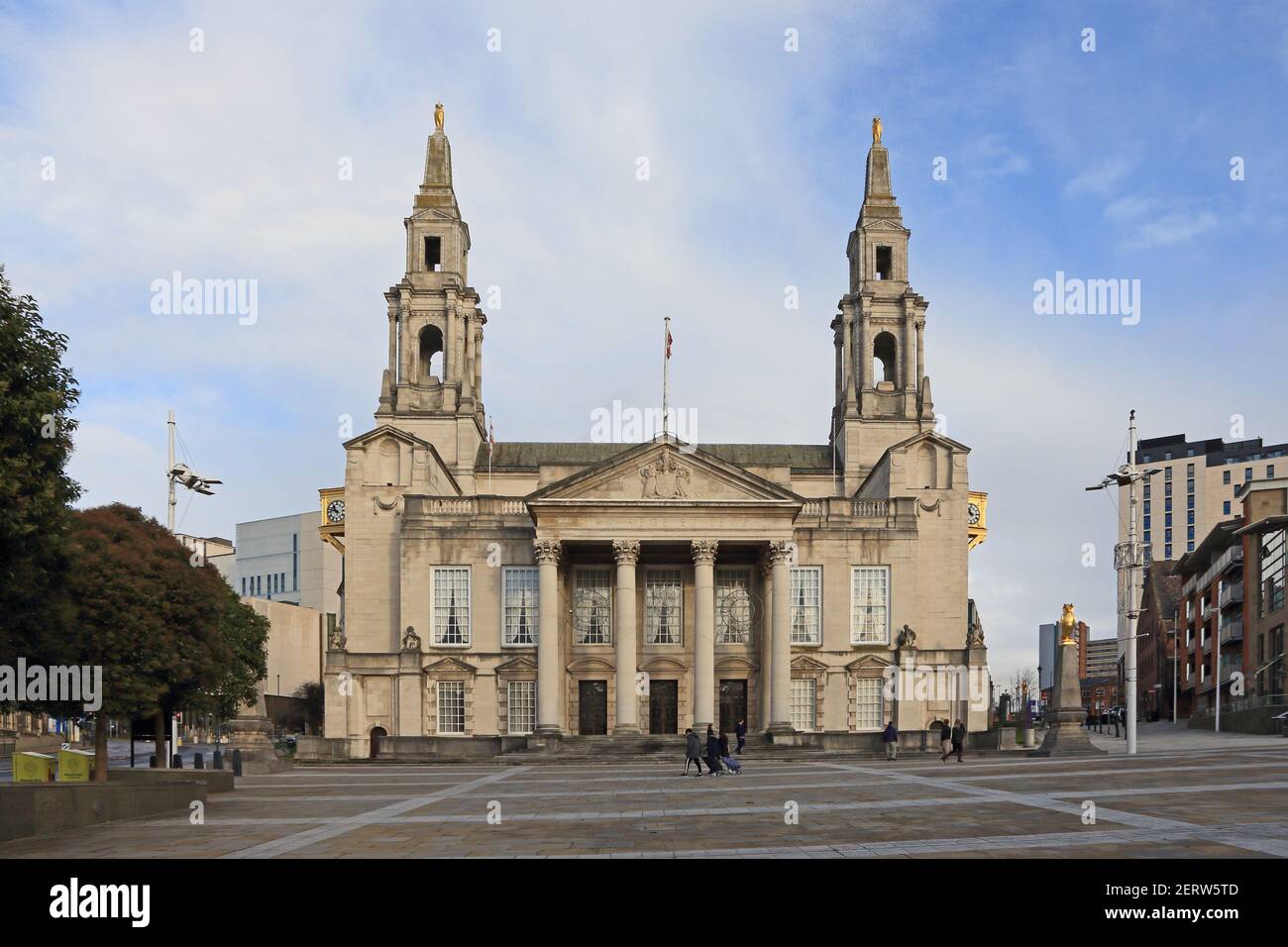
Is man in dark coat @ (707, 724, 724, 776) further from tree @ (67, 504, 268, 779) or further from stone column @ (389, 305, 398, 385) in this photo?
stone column @ (389, 305, 398, 385)

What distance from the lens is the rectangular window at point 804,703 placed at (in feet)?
209

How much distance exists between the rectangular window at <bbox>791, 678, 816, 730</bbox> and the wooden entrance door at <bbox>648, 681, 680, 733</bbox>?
5.85 m

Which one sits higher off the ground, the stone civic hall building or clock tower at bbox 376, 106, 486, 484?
clock tower at bbox 376, 106, 486, 484

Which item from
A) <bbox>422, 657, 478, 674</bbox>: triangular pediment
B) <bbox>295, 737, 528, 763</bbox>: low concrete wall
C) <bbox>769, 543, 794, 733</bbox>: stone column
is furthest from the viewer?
<bbox>422, 657, 478, 674</bbox>: triangular pediment

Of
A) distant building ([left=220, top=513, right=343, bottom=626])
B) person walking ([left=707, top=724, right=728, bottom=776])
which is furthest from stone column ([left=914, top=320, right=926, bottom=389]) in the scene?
distant building ([left=220, top=513, right=343, bottom=626])

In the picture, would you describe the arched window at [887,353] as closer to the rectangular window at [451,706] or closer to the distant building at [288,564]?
the rectangular window at [451,706]

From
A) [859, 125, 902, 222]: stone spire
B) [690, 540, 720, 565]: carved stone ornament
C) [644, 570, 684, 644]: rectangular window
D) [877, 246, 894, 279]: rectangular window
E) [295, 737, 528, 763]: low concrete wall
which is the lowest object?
[295, 737, 528, 763]: low concrete wall

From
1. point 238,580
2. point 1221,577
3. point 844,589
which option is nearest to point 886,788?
point 844,589

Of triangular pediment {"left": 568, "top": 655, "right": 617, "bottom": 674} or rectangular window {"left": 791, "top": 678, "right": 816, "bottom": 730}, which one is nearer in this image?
rectangular window {"left": 791, "top": 678, "right": 816, "bottom": 730}

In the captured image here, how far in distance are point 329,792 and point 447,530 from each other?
3093 centimetres

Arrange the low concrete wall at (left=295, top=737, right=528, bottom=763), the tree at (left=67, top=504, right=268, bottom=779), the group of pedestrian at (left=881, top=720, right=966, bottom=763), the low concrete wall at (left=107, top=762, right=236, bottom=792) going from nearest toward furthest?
the low concrete wall at (left=107, top=762, right=236, bottom=792) → the tree at (left=67, top=504, right=268, bottom=779) → the group of pedestrian at (left=881, top=720, right=966, bottom=763) → the low concrete wall at (left=295, top=737, right=528, bottom=763)

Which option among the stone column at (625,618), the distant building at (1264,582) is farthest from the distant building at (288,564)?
the distant building at (1264,582)

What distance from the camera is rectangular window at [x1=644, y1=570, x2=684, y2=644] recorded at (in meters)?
64.5
